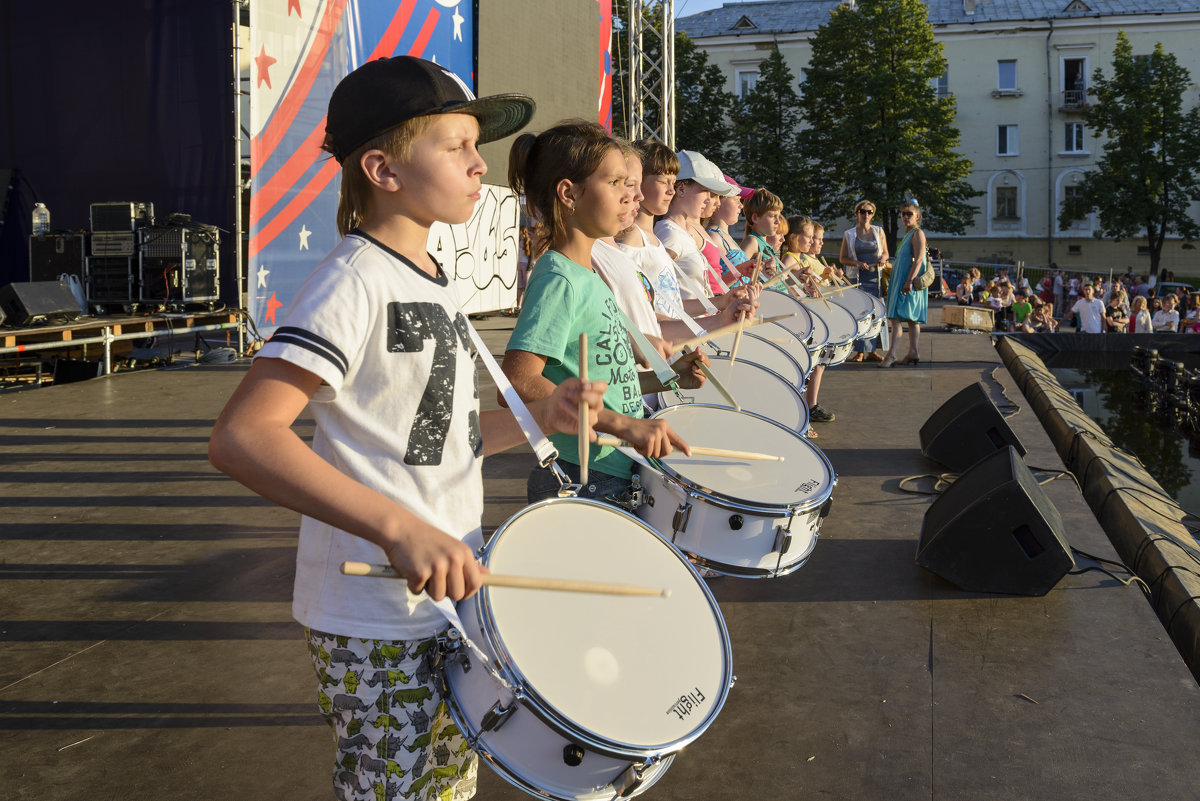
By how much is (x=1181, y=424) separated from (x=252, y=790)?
13.8 meters

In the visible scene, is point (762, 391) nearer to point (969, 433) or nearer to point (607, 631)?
point (969, 433)

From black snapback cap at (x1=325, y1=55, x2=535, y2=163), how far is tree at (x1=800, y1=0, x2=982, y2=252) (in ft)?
126

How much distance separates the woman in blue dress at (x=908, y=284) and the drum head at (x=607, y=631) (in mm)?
9795

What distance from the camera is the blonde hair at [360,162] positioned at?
1.82m

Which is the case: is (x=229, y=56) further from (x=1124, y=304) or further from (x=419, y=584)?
(x=1124, y=304)

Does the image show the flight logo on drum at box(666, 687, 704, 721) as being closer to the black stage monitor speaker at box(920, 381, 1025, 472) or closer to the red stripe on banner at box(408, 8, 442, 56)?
the black stage monitor speaker at box(920, 381, 1025, 472)

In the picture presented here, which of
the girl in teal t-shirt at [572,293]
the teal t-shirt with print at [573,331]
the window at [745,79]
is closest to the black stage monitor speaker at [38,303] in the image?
the girl in teal t-shirt at [572,293]

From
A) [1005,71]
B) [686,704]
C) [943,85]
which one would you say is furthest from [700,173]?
[1005,71]

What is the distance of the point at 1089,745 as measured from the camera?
3.18 m

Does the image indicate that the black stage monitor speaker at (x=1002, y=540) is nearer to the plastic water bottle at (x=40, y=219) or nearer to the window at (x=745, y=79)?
the plastic water bottle at (x=40, y=219)

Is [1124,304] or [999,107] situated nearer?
[1124,304]

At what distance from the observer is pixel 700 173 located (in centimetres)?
616

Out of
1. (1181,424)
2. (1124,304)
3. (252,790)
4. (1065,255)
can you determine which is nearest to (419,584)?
(252,790)

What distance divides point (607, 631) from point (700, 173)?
465cm
